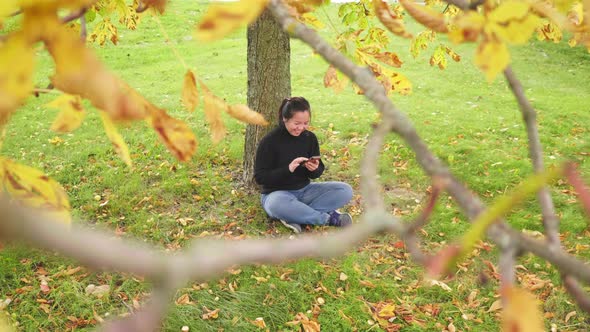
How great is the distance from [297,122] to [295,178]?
554 millimetres

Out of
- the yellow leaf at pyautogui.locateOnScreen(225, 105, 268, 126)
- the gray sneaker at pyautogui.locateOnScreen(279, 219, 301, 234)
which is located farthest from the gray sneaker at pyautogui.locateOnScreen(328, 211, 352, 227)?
Result: the yellow leaf at pyautogui.locateOnScreen(225, 105, 268, 126)

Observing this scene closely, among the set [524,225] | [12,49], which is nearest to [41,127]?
[524,225]

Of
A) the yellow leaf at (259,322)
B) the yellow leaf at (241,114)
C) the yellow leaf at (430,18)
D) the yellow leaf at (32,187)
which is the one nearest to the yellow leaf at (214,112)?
the yellow leaf at (241,114)

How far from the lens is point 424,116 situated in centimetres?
678

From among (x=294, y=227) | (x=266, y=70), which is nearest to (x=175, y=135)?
(x=294, y=227)

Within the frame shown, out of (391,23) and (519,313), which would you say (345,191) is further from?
(519,313)

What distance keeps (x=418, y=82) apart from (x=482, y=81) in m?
1.33

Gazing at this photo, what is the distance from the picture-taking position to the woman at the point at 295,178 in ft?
12.3

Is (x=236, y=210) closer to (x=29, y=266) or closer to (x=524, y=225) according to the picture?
(x=29, y=266)

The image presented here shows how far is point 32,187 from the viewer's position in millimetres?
934

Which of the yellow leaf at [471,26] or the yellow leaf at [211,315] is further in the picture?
the yellow leaf at [211,315]

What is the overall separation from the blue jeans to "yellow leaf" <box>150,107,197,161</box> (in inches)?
110

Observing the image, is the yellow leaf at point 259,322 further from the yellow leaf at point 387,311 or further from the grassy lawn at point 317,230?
the yellow leaf at point 387,311

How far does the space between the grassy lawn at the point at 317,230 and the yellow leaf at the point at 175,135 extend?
94 millimetres
